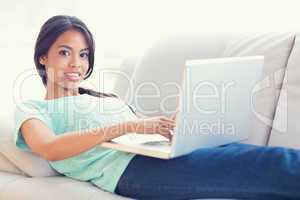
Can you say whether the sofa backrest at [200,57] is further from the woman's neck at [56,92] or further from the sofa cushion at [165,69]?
the woman's neck at [56,92]

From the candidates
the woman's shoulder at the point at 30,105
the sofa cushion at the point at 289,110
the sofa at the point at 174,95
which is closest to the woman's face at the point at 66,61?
the woman's shoulder at the point at 30,105

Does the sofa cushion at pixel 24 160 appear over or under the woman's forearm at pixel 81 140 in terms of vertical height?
under

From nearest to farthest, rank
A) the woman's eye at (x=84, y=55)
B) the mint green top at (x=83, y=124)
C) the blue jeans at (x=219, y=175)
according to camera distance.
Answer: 1. the blue jeans at (x=219, y=175)
2. the mint green top at (x=83, y=124)
3. the woman's eye at (x=84, y=55)

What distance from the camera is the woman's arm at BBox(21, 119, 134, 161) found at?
121cm

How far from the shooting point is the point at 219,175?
3.76 ft

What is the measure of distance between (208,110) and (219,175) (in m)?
0.17

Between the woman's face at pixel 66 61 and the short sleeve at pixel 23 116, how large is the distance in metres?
0.15

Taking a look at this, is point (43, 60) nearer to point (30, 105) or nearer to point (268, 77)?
point (30, 105)

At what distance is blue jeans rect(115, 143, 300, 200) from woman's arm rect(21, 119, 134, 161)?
0.39 ft

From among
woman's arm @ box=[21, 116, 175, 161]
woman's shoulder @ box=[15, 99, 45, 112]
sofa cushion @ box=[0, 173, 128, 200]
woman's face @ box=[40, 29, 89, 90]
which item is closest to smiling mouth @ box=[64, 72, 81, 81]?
woman's face @ box=[40, 29, 89, 90]

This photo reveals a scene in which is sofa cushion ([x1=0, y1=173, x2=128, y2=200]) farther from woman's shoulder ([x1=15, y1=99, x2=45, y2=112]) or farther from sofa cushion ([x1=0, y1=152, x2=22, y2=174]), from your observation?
woman's shoulder ([x1=15, y1=99, x2=45, y2=112])

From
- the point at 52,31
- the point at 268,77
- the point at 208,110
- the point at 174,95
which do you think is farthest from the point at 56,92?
the point at 268,77

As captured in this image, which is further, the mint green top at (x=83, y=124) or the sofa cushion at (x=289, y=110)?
the sofa cushion at (x=289, y=110)

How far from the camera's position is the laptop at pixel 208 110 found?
1.08 metres
